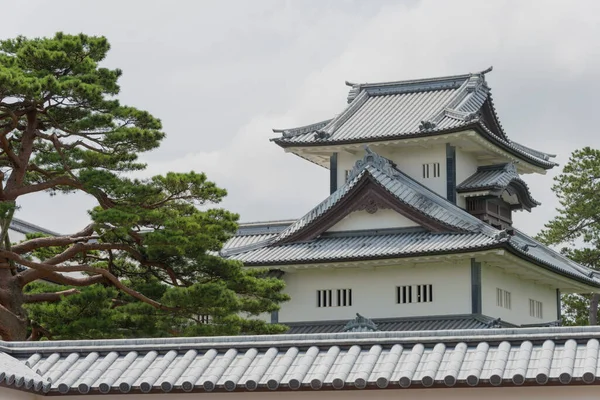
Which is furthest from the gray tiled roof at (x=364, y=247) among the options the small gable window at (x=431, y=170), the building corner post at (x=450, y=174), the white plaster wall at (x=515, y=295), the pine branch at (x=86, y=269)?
the pine branch at (x=86, y=269)

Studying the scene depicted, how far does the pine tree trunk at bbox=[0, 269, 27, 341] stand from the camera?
23578 mm

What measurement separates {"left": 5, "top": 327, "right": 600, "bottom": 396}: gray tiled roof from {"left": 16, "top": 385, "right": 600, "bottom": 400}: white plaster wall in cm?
28

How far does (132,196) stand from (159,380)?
12843mm

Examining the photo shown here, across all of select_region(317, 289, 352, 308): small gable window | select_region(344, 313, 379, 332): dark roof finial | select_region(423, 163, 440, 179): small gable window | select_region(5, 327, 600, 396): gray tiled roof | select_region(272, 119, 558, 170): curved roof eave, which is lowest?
select_region(5, 327, 600, 396): gray tiled roof

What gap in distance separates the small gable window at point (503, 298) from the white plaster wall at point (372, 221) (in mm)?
3540

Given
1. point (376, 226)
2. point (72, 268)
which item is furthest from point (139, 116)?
point (376, 226)

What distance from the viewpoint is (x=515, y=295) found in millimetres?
36406

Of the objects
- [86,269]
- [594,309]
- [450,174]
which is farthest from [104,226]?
[594,309]

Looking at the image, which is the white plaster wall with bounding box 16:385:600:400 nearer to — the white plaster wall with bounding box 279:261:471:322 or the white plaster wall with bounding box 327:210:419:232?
the white plaster wall with bounding box 279:261:471:322

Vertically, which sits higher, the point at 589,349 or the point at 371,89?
the point at 371,89

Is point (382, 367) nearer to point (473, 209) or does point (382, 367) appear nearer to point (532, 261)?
point (532, 261)

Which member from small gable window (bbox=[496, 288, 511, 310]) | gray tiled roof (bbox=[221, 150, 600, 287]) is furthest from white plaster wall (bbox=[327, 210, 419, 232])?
small gable window (bbox=[496, 288, 511, 310])

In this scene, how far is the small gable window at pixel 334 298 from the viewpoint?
115 feet

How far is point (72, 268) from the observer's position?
24.4 meters
